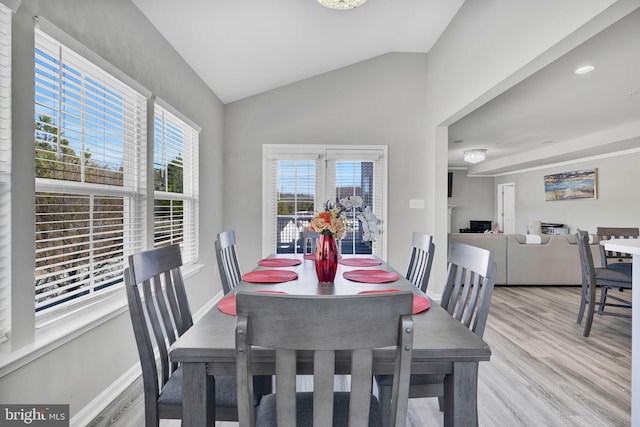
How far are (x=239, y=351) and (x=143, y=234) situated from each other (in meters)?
1.95

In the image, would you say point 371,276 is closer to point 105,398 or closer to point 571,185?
point 105,398

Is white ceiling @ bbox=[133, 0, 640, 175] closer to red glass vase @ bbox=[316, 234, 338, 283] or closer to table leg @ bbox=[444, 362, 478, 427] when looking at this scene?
red glass vase @ bbox=[316, 234, 338, 283]

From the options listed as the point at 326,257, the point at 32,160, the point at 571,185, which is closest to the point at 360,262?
the point at 326,257

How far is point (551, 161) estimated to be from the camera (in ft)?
24.1

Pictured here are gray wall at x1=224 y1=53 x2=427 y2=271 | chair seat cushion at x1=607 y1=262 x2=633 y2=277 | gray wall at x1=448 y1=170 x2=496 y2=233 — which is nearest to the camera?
chair seat cushion at x1=607 y1=262 x2=633 y2=277

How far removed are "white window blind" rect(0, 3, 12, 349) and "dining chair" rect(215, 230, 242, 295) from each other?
3.10 ft

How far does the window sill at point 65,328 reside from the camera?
1314mm

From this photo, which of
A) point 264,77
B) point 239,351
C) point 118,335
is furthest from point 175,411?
point 264,77

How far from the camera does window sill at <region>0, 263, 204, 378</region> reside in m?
1.31

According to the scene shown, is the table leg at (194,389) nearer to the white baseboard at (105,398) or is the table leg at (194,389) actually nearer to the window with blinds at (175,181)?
the white baseboard at (105,398)

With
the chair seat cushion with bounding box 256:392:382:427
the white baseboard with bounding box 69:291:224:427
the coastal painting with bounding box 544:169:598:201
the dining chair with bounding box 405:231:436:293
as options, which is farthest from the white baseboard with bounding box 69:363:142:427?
the coastal painting with bounding box 544:169:598:201

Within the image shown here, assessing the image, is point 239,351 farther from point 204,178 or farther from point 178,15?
point 204,178

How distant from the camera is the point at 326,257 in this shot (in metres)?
1.79

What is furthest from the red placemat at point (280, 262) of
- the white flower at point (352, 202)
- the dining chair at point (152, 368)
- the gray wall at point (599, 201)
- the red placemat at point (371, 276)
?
the gray wall at point (599, 201)
